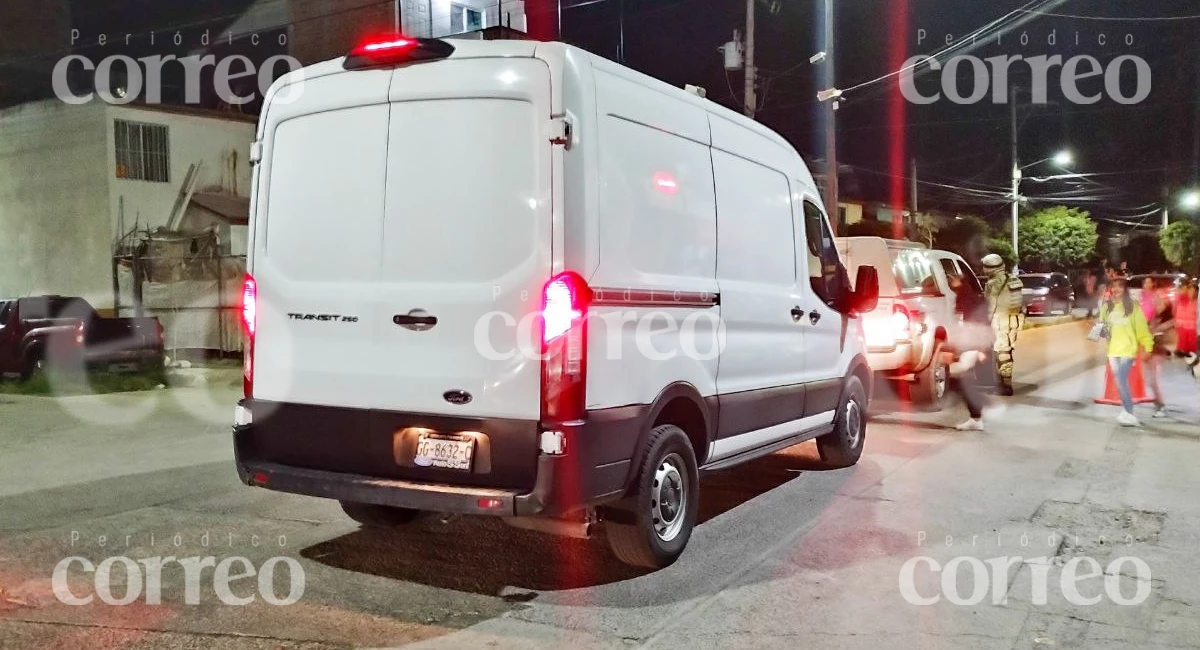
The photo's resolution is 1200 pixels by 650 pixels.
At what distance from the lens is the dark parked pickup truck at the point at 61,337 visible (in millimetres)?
14414

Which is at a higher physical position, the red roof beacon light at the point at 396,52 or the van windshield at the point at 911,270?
the red roof beacon light at the point at 396,52

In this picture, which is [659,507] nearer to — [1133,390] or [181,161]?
[1133,390]

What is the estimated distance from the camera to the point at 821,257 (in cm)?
720

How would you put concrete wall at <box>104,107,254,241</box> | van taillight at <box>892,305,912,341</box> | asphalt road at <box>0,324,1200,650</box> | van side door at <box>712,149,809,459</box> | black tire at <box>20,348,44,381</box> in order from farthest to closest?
1. concrete wall at <box>104,107,254,241</box>
2. black tire at <box>20,348,44,381</box>
3. van taillight at <box>892,305,912,341</box>
4. van side door at <box>712,149,809,459</box>
5. asphalt road at <box>0,324,1200,650</box>

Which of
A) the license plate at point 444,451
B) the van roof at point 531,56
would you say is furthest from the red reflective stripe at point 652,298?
the van roof at point 531,56

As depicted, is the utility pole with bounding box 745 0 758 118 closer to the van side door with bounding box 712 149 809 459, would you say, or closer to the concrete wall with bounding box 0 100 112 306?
the van side door with bounding box 712 149 809 459

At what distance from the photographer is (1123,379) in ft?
33.6

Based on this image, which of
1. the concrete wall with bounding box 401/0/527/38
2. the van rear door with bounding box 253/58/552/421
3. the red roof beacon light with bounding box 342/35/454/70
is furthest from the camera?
the concrete wall with bounding box 401/0/527/38

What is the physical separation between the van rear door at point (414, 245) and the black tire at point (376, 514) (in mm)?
1114

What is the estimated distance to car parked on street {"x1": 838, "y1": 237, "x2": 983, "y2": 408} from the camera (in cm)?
1063

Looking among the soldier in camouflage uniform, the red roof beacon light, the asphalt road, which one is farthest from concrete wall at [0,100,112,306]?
the red roof beacon light

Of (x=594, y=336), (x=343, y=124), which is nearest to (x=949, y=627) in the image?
(x=594, y=336)

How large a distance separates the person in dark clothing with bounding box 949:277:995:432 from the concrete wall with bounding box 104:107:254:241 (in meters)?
17.5

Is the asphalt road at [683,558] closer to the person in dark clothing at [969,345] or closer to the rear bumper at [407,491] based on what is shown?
the rear bumper at [407,491]
